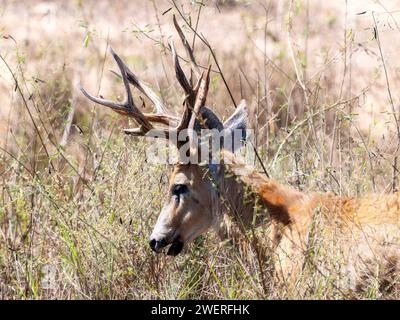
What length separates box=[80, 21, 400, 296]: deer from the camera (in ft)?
18.0

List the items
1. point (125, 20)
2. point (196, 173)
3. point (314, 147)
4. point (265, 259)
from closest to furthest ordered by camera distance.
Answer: point (265, 259)
point (196, 173)
point (314, 147)
point (125, 20)

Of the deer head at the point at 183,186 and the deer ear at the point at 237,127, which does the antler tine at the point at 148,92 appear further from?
the deer ear at the point at 237,127

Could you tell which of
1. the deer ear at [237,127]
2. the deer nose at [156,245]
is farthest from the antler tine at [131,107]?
the deer nose at [156,245]

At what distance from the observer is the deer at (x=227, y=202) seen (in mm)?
5480

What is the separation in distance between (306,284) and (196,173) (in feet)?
4.07

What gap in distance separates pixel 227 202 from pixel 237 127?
27.1 inches

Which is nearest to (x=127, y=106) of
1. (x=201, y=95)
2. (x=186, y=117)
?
(x=186, y=117)

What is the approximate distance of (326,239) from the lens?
5.30 meters

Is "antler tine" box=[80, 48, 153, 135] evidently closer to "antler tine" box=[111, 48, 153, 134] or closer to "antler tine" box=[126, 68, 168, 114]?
"antler tine" box=[111, 48, 153, 134]

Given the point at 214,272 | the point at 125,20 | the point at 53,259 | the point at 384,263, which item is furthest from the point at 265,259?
the point at 125,20

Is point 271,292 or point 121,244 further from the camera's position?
point 121,244

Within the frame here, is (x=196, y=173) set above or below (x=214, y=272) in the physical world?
above

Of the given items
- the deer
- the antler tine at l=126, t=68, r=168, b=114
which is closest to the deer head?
the deer
